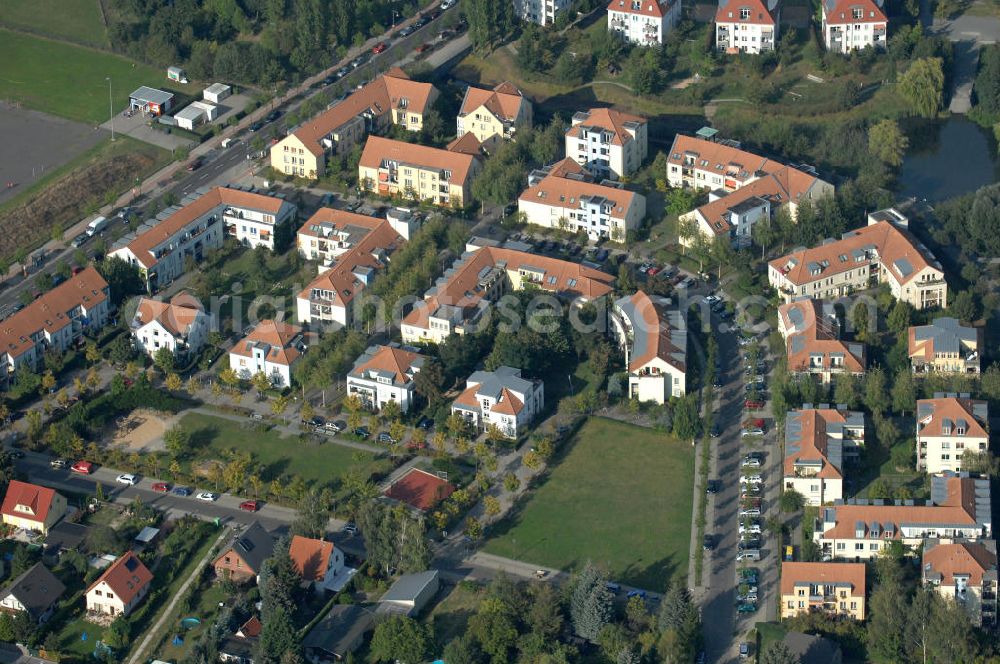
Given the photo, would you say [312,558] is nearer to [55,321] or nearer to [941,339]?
[55,321]

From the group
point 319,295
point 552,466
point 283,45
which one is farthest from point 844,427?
point 283,45

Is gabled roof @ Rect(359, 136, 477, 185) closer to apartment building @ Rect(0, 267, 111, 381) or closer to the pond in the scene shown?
apartment building @ Rect(0, 267, 111, 381)

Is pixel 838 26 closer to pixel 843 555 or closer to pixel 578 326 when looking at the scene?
pixel 578 326

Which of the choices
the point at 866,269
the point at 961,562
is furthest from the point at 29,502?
the point at 866,269

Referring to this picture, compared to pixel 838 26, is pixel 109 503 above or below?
below

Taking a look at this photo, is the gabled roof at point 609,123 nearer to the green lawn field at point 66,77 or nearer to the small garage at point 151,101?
the small garage at point 151,101
